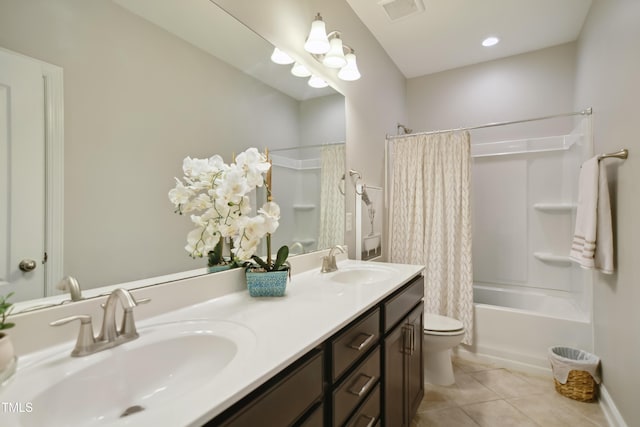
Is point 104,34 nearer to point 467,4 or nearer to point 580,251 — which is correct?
point 467,4

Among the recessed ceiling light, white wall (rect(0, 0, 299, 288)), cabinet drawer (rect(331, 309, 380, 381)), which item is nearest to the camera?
white wall (rect(0, 0, 299, 288))

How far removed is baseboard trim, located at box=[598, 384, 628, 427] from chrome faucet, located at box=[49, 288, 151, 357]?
2.25 metres

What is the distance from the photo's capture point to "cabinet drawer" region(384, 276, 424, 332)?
1263mm

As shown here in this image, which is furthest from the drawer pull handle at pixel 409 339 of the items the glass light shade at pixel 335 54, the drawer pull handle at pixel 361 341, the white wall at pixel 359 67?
the glass light shade at pixel 335 54

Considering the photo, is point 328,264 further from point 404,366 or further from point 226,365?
point 226,365

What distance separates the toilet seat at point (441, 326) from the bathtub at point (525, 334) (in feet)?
1.61

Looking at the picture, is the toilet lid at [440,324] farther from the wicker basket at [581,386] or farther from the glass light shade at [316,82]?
the glass light shade at [316,82]

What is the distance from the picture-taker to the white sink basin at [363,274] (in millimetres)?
1713

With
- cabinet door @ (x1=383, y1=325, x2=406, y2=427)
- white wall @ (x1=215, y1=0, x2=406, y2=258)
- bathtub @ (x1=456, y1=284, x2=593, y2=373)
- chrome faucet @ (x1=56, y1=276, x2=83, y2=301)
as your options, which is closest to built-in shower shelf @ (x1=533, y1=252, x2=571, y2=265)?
bathtub @ (x1=456, y1=284, x2=593, y2=373)

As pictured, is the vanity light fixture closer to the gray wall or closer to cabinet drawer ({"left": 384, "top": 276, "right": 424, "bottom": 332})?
cabinet drawer ({"left": 384, "top": 276, "right": 424, "bottom": 332})

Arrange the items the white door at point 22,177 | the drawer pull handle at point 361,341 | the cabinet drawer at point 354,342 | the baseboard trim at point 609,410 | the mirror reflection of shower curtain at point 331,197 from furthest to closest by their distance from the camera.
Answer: the mirror reflection of shower curtain at point 331,197 < the baseboard trim at point 609,410 < the drawer pull handle at point 361,341 < the cabinet drawer at point 354,342 < the white door at point 22,177

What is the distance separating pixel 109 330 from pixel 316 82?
5.24ft

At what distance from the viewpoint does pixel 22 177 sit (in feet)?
2.28

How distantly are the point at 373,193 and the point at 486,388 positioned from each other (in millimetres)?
1574
